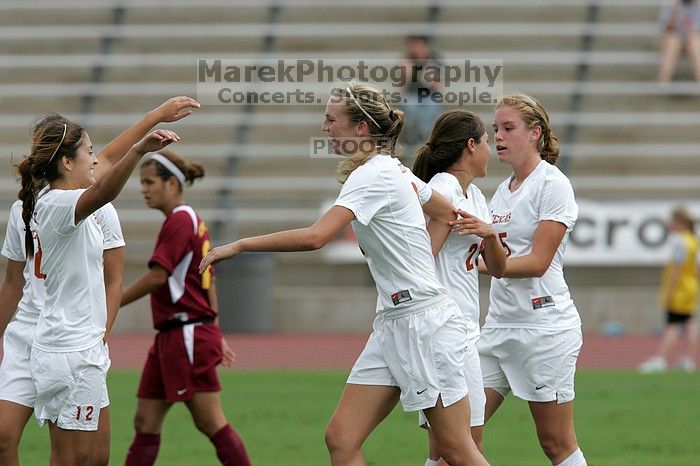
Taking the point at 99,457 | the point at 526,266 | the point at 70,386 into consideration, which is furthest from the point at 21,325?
the point at 526,266

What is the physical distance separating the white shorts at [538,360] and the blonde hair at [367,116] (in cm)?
134

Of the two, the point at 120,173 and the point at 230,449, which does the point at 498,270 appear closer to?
the point at 120,173

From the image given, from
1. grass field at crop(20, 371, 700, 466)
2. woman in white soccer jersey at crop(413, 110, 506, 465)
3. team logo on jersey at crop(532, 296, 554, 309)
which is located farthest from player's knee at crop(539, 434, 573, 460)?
grass field at crop(20, 371, 700, 466)

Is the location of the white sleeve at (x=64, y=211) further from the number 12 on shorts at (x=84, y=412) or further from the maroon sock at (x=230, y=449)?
the maroon sock at (x=230, y=449)

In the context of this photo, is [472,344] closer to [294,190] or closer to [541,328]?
[541,328]

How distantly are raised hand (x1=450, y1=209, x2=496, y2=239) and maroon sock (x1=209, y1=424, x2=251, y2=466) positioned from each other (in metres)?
2.52

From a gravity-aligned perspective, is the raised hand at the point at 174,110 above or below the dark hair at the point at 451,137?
above

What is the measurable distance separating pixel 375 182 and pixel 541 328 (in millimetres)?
1416

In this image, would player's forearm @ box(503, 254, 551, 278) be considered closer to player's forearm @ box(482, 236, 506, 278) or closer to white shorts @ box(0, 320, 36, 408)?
player's forearm @ box(482, 236, 506, 278)

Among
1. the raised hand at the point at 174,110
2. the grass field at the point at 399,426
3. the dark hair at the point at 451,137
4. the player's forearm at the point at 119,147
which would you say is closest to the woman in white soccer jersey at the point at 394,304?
the dark hair at the point at 451,137

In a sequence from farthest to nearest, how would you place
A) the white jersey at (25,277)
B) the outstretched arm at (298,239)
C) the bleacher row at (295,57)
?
the bleacher row at (295,57) → the white jersey at (25,277) → the outstretched arm at (298,239)

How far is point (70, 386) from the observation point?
18.6 ft

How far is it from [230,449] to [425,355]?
2.30m

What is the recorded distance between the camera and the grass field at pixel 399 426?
867 cm
